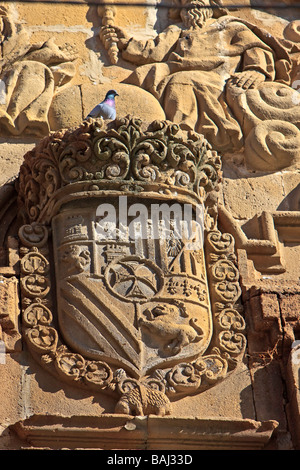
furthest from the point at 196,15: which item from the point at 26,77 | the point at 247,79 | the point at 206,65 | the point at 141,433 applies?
the point at 141,433

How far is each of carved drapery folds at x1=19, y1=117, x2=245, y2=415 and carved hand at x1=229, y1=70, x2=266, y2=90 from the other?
0.97 meters

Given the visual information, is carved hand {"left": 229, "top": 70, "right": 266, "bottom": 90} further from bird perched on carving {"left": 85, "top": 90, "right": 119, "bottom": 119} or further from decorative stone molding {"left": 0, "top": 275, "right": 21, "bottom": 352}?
decorative stone molding {"left": 0, "top": 275, "right": 21, "bottom": 352}

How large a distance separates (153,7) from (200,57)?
22.8 inches

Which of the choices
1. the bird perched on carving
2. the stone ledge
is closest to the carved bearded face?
the bird perched on carving

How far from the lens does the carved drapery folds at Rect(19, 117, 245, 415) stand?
800 centimetres

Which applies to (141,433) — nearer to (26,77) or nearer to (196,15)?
(26,77)

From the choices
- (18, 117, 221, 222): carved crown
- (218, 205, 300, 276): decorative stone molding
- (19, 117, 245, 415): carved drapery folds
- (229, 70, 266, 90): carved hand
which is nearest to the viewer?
(19, 117, 245, 415): carved drapery folds

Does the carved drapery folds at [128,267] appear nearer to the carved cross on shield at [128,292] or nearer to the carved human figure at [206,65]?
the carved cross on shield at [128,292]

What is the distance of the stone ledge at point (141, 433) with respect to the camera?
7.69 metres

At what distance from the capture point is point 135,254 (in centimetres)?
825
